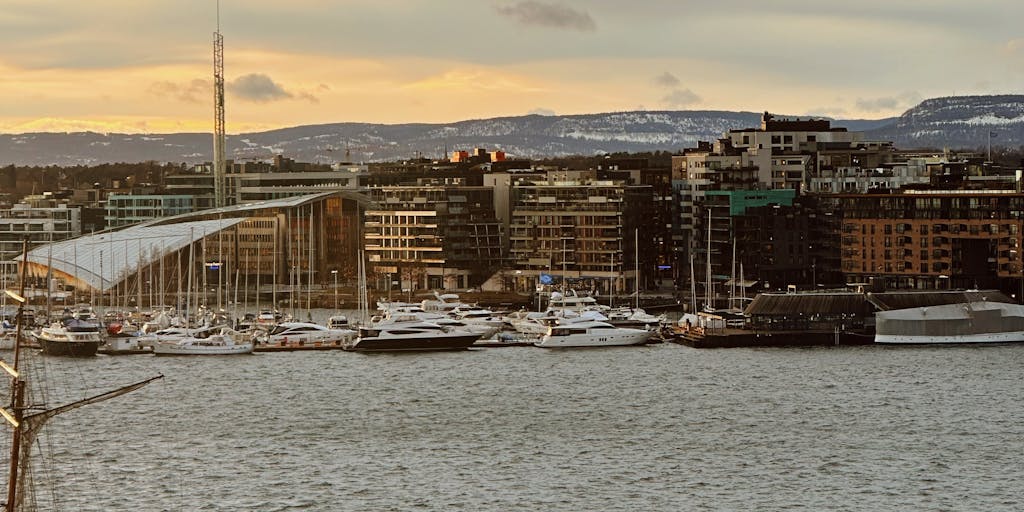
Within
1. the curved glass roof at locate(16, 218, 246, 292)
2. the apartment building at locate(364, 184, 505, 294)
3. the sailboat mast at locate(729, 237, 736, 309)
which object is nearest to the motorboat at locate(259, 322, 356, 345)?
the curved glass roof at locate(16, 218, 246, 292)

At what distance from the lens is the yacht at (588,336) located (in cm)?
7400

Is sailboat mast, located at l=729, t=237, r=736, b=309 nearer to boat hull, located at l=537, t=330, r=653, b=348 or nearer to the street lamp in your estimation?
boat hull, located at l=537, t=330, r=653, b=348

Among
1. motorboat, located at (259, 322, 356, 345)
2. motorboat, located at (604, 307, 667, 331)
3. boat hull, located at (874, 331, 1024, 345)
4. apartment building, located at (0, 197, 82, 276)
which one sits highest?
apartment building, located at (0, 197, 82, 276)

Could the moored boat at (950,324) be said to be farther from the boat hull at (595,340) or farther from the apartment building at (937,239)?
the apartment building at (937,239)

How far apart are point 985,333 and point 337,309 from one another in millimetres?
30803

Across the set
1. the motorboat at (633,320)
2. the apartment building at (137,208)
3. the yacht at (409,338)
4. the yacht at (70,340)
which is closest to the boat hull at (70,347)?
the yacht at (70,340)

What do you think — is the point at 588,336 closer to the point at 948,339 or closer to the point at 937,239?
the point at 948,339

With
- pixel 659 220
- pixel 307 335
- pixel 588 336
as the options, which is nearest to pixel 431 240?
pixel 659 220

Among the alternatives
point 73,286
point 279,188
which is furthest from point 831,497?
point 279,188

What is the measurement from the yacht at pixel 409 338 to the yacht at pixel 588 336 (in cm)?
307

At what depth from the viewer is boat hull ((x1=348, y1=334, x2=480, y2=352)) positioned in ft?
237

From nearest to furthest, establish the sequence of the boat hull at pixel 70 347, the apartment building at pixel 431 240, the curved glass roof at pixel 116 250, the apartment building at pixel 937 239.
Result: the boat hull at pixel 70 347 → the apartment building at pixel 937 239 → the curved glass roof at pixel 116 250 → the apartment building at pixel 431 240

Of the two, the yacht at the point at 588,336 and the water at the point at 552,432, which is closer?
the water at the point at 552,432

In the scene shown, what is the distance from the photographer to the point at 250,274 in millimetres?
103312
